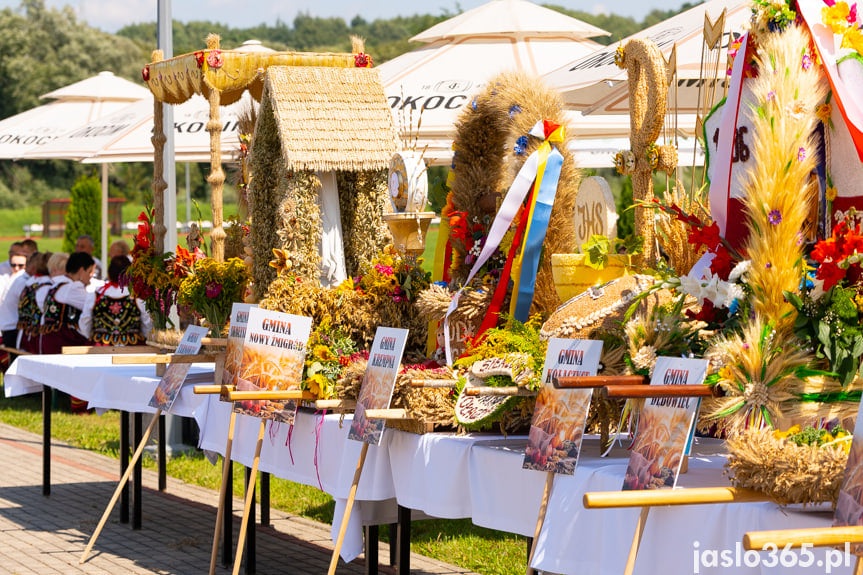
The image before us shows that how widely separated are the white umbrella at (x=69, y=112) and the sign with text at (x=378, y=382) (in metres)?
10.6

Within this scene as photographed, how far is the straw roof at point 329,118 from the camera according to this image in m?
5.58

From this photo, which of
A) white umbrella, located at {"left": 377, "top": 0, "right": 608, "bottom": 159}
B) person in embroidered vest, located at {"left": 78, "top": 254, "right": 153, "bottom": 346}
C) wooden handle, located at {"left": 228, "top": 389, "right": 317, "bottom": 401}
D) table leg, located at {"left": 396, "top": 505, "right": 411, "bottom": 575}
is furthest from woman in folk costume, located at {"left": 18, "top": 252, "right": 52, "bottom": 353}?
table leg, located at {"left": 396, "top": 505, "right": 411, "bottom": 575}

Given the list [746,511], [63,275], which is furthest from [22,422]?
[746,511]

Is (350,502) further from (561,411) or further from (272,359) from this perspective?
(561,411)

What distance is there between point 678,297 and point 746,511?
86 cm

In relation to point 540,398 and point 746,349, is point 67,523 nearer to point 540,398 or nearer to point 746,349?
point 540,398

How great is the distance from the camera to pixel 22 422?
1118cm

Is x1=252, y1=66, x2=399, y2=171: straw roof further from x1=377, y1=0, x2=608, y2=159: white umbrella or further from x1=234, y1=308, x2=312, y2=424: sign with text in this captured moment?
x1=377, y1=0, x2=608, y2=159: white umbrella

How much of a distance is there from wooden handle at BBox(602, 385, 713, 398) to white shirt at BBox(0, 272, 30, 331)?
992 cm

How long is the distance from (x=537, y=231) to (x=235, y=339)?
1711 mm

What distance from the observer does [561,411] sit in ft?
11.0

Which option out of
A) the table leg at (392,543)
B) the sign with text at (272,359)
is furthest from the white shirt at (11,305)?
the sign with text at (272,359)

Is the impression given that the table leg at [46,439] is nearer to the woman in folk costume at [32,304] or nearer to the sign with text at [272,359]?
the sign with text at [272,359]

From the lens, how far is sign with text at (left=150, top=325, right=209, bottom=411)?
19.4ft
